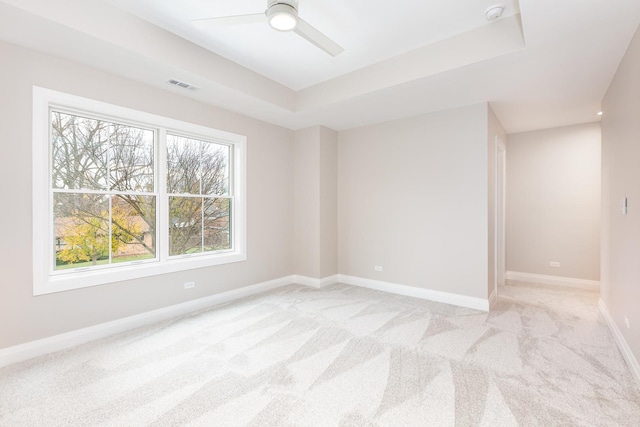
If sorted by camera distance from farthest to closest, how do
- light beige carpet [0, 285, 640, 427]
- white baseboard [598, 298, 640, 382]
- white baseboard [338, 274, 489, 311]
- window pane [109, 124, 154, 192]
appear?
white baseboard [338, 274, 489, 311] < window pane [109, 124, 154, 192] < white baseboard [598, 298, 640, 382] < light beige carpet [0, 285, 640, 427]

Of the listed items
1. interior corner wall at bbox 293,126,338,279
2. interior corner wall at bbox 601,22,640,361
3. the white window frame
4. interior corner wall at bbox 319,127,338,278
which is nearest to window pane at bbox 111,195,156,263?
the white window frame

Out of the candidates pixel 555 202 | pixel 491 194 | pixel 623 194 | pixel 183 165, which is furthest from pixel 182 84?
pixel 555 202

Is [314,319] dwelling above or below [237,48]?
below

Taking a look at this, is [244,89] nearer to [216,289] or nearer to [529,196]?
[216,289]

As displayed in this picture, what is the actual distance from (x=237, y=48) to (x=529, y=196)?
5.12 meters

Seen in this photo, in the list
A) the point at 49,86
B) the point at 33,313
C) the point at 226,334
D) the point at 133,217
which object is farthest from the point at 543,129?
the point at 33,313

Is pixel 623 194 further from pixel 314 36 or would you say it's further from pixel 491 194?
pixel 314 36

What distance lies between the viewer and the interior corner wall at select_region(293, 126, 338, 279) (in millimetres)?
4879

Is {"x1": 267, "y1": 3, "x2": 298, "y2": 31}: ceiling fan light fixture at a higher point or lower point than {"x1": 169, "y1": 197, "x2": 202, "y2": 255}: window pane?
higher

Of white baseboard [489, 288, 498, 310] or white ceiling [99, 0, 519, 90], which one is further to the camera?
white baseboard [489, 288, 498, 310]

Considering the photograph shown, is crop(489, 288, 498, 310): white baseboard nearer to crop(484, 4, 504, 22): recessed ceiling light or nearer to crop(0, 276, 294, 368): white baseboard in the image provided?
crop(484, 4, 504, 22): recessed ceiling light

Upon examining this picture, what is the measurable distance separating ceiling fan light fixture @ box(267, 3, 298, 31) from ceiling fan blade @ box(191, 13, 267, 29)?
0.20 ft

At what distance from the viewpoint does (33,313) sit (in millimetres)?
2586

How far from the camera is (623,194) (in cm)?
265
